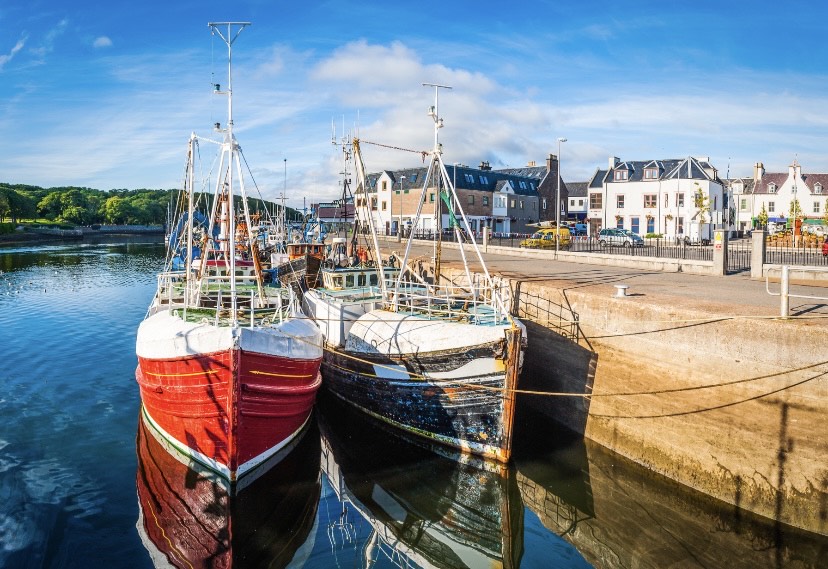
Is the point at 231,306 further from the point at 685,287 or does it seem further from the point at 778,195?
the point at 778,195

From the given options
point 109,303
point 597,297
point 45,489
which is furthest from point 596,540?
point 109,303

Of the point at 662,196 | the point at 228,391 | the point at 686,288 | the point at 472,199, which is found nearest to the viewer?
the point at 228,391

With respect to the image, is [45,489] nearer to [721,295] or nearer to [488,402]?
[488,402]

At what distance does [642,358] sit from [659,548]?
4851mm

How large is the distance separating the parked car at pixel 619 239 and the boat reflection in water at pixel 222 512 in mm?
29343

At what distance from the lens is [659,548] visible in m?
11.8

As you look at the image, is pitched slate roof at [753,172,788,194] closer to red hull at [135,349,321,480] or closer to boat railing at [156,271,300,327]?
boat railing at [156,271,300,327]

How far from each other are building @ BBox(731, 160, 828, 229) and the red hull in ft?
221

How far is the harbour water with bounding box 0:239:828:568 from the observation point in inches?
450

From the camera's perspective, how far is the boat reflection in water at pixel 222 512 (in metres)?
11.3

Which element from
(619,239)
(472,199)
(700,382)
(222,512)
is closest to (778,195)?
(472,199)

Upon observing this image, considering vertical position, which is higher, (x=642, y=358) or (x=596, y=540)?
(x=642, y=358)

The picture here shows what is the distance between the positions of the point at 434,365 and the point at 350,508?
13.1 ft

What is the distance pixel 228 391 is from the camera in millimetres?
13141
